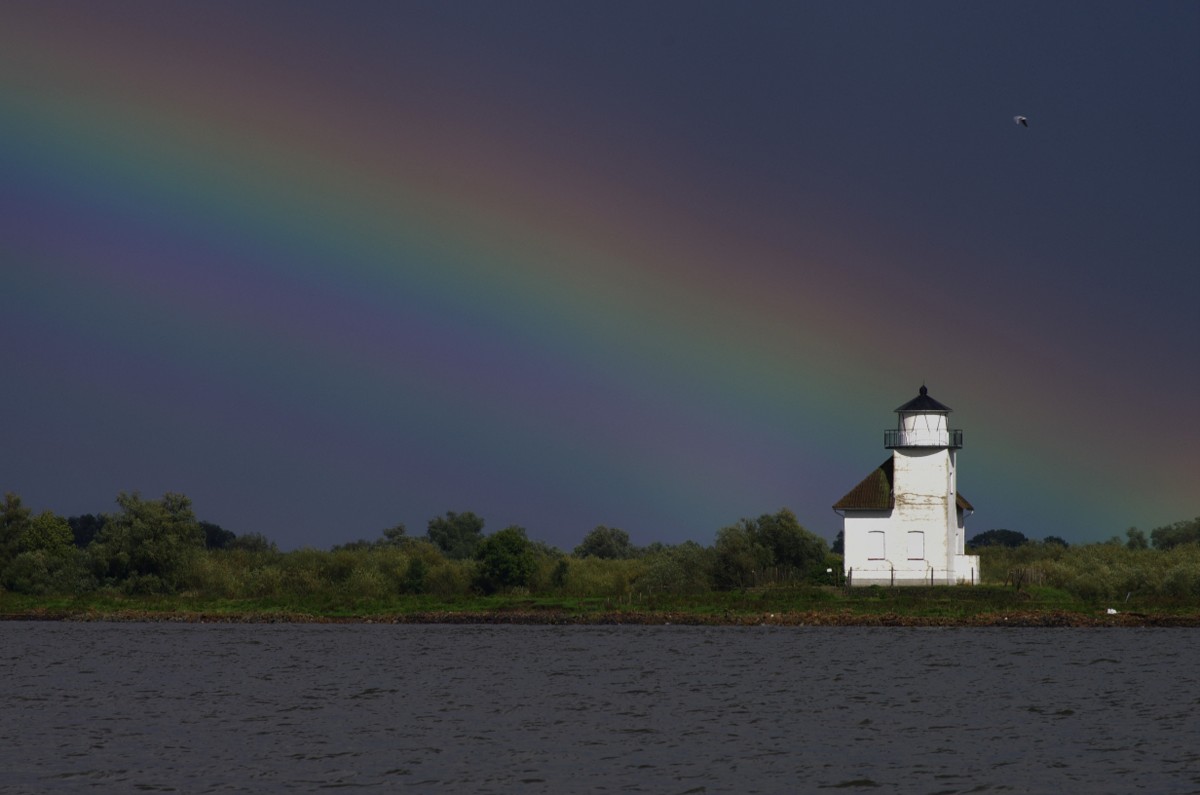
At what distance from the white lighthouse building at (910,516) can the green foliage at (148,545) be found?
40518 millimetres

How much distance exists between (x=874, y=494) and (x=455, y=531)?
68.0m

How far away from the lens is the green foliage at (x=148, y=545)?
91.8m

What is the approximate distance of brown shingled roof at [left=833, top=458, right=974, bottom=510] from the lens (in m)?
88.8

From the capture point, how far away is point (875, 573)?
3469 inches

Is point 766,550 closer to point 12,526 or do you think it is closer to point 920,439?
point 920,439

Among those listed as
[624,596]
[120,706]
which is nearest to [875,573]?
[624,596]

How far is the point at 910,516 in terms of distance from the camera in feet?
290

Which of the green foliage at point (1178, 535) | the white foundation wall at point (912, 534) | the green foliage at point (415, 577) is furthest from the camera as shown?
the green foliage at point (1178, 535)

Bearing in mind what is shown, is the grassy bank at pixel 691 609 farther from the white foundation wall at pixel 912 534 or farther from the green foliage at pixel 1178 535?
the green foliage at pixel 1178 535

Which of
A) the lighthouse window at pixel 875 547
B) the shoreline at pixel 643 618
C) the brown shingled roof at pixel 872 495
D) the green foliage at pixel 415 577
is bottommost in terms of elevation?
the shoreline at pixel 643 618

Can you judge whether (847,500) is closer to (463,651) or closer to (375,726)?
(463,651)

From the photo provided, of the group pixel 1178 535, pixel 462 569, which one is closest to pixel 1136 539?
pixel 1178 535

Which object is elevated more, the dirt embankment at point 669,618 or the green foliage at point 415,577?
the green foliage at point 415,577

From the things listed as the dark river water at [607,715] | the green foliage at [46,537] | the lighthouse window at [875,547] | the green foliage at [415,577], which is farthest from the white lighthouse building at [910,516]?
the green foliage at [46,537]
